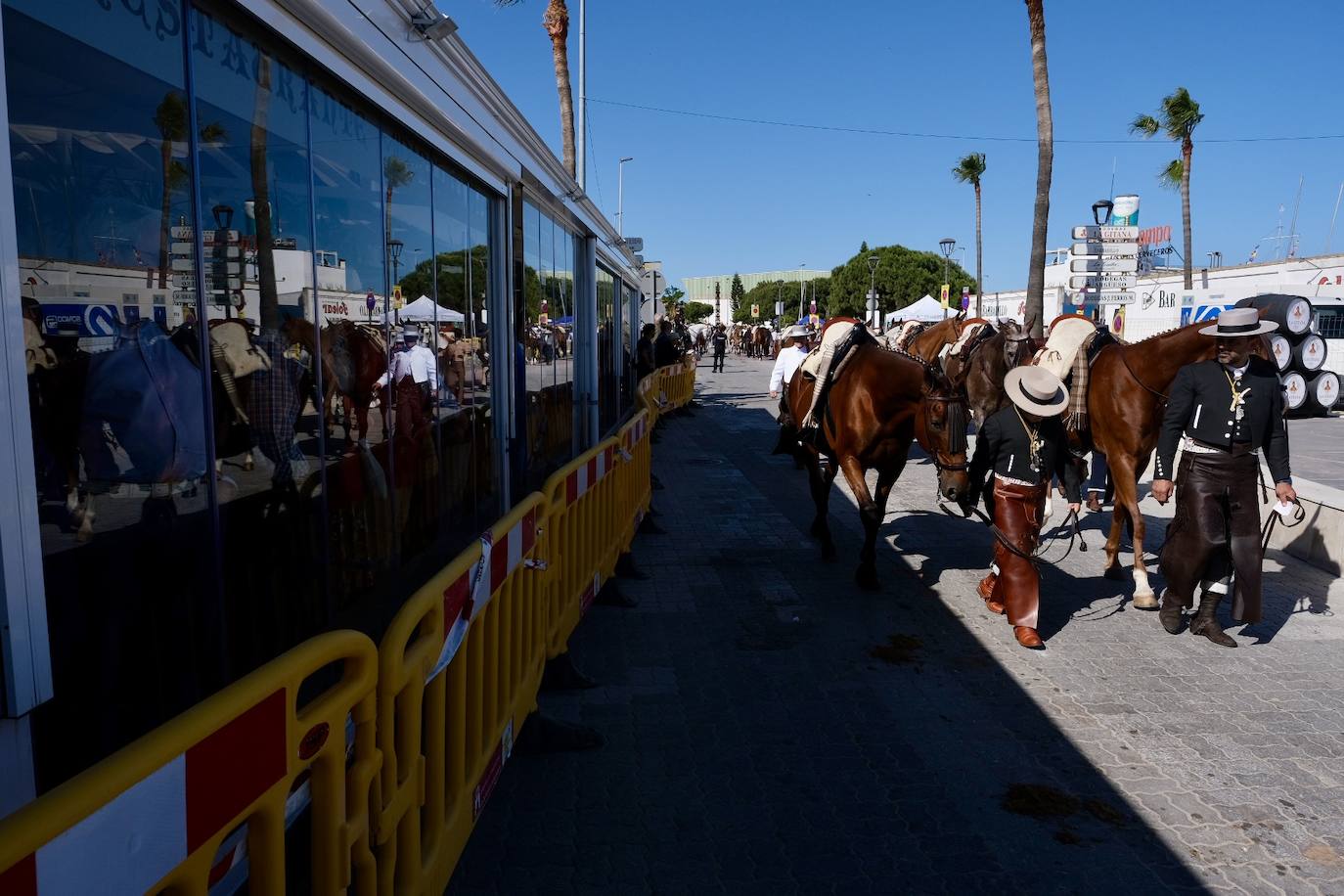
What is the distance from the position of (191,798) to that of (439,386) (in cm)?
449

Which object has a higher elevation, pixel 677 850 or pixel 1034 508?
pixel 1034 508

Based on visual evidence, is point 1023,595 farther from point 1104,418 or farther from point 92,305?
point 92,305

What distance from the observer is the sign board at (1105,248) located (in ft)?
44.3

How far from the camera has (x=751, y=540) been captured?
Result: 8750 mm

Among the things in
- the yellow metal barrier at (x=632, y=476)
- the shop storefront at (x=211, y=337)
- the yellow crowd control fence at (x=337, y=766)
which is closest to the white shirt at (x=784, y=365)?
the yellow metal barrier at (x=632, y=476)

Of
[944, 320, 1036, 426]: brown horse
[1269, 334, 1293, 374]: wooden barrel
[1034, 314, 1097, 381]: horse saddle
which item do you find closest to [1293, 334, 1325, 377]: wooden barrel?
[1269, 334, 1293, 374]: wooden barrel

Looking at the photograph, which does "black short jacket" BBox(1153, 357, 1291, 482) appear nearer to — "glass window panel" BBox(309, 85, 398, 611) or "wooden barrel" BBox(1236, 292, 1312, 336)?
"glass window panel" BBox(309, 85, 398, 611)

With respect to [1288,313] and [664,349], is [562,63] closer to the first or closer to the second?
[664,349]

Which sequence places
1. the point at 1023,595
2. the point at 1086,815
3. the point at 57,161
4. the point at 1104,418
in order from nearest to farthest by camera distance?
the point at 57,161
the point at 1086,815
the point at 1023,595
the point at 1104,418

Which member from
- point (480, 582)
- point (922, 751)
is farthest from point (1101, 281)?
point (480, 582)

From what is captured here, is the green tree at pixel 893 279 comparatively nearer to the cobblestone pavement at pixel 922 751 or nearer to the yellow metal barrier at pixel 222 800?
the cobblestone pavement at pixel 922 751

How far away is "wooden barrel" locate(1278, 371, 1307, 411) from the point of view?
20.0 metres

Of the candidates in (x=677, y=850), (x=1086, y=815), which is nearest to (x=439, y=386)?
(x=677, y=850)

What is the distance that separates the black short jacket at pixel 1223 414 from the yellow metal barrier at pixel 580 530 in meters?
3.61
